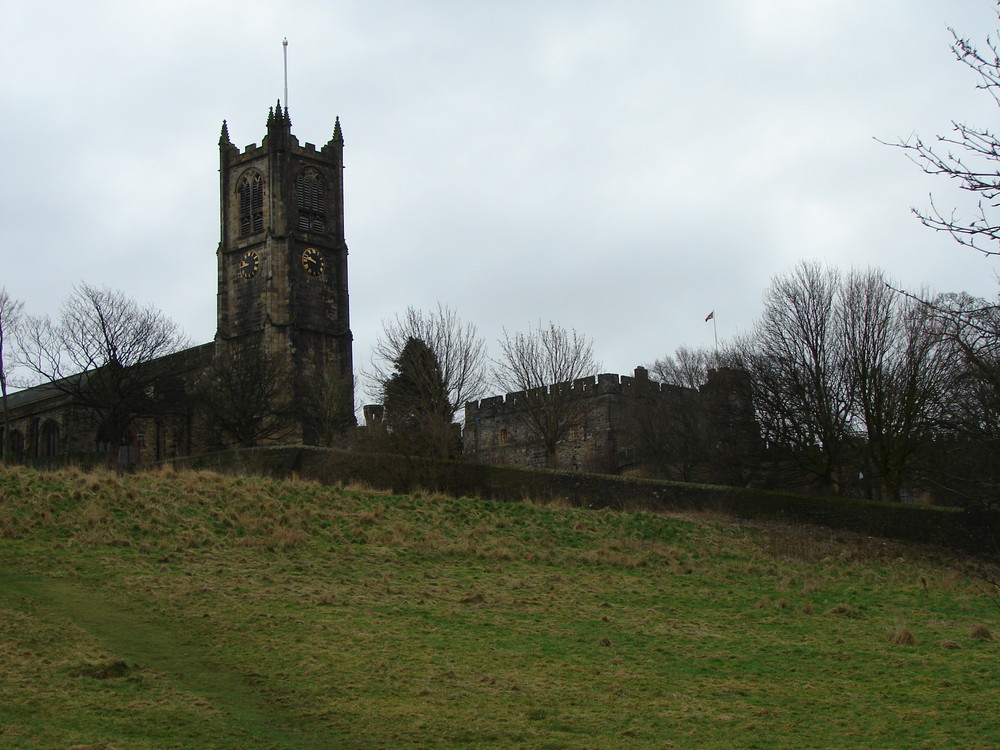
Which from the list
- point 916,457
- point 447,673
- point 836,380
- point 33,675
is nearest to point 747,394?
point 836,380

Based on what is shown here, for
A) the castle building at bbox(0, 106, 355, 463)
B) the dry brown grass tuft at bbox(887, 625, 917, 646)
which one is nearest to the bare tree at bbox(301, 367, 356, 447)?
the castle building at bbox(0, 106, 355, 463)

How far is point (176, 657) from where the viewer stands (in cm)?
1414

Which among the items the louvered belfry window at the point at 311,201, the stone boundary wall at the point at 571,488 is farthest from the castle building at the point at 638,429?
the louvered belfry window at the point at 311,201

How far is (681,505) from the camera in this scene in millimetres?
34844

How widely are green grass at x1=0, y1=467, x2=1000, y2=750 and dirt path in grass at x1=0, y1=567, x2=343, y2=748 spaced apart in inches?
1.9

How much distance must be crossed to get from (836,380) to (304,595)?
24499 millimetres

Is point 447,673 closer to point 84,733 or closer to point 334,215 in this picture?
point 84,733

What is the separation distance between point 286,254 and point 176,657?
52.4 m

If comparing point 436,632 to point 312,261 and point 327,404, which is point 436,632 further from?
point 312,261

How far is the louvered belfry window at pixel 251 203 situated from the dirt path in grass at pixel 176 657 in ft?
163

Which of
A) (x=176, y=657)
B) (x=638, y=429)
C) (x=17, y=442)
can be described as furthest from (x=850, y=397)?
(x=17, y=442)

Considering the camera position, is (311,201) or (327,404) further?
(311,201)

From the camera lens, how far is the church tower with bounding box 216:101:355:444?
63281mm

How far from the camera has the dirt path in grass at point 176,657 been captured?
37.4 ft
